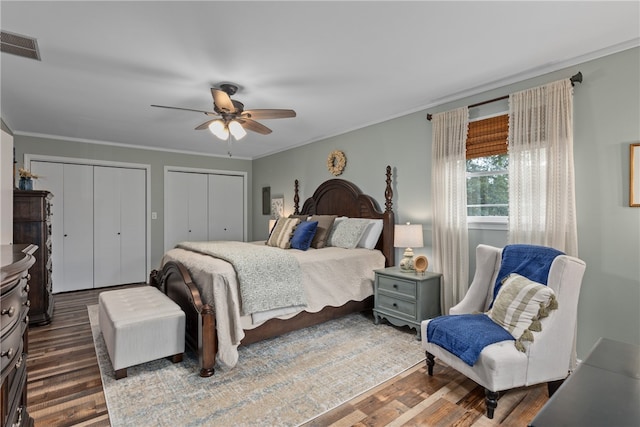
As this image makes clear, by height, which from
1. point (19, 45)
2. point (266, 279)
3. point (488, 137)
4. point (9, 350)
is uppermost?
point (19, 45)

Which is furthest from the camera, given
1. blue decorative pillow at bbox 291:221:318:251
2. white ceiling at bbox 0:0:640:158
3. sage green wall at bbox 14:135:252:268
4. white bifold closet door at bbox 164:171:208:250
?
white bifold closet door at bbox 164:171:208:250

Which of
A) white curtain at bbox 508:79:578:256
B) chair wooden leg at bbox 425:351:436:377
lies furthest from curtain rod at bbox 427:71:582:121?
chair wooden leg at bbox 425:351:436:377

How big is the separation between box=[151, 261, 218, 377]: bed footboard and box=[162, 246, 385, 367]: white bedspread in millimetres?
57

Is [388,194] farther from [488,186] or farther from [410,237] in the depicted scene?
[488,186]

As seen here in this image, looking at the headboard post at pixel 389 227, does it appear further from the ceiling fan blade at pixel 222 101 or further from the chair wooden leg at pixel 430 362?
the ceiling fan blade at pixel 222 101

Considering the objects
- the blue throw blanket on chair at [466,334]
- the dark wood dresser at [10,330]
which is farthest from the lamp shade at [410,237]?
the dark wood dresser at [10,330]

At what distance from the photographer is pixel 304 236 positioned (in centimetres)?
378

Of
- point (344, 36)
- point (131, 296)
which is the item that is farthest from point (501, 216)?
point (131, 296)

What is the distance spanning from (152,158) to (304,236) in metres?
3.51

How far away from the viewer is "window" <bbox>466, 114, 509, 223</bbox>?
2.95 metres

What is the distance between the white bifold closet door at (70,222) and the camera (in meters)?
4.79

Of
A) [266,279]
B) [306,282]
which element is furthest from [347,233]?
[266,279]

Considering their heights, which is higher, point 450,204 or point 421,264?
point 450,204

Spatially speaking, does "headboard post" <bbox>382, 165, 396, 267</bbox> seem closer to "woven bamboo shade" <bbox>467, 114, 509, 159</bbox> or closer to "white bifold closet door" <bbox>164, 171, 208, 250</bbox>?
"woven bamboo shade" <bbox>467, 114, 509, 159</bbox>
